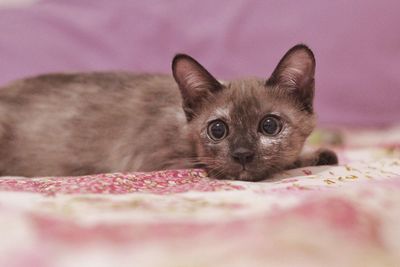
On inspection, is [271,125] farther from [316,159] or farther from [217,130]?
[316,159]

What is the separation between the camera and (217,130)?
65.7 inches

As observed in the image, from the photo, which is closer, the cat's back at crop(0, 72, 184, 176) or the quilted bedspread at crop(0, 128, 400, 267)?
the quilted bedspread at crop(0, 128, 400, 267)

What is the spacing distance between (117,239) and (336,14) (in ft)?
6.94

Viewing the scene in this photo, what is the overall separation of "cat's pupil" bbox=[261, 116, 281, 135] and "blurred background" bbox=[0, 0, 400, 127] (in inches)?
45.4

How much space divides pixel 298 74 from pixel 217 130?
330 millimetres

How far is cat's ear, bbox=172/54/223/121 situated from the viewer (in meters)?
1.71

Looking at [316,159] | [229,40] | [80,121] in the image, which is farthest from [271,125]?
[229,40]

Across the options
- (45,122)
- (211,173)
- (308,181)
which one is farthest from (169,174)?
(45,122)

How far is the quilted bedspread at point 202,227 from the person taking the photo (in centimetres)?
93

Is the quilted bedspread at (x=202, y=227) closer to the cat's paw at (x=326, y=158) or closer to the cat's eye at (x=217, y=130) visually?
the cat's eye at (x=217, y=130)

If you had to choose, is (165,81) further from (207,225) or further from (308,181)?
(207,225)

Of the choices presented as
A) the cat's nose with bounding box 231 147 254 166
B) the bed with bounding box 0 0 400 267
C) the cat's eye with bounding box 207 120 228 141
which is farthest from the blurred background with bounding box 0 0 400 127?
the cat's nose with bounding box 231 147 254 166

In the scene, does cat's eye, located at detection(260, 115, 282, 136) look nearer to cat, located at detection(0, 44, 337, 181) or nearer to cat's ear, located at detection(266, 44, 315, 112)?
cat, located at detection(0, 44, 337, 181)

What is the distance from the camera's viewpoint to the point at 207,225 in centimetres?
102
